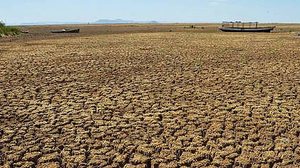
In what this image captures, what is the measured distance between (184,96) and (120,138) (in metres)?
2.93

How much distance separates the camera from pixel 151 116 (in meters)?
6.73

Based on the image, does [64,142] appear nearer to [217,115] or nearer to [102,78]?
[217,115]

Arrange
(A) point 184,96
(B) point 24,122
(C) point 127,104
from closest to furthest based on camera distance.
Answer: (B) point 24,122 → (C) point 127,104 → (A) point 184,96

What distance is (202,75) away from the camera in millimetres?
10797

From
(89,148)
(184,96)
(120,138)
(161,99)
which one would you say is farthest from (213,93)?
(89,148)

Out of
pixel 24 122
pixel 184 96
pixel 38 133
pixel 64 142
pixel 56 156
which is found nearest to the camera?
pixel 56 156

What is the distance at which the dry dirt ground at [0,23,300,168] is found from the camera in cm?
493

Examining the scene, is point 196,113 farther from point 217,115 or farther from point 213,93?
point 213,93

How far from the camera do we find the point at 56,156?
4977 millimetres

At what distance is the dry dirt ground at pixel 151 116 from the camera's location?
4.93 metres

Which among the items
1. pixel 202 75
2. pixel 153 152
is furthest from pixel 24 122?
pixel 202 75

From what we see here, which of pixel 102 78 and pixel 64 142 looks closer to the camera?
pixel 64 142

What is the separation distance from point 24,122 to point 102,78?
13.9 feet

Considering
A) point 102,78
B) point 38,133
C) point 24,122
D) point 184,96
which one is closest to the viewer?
point 38,133
